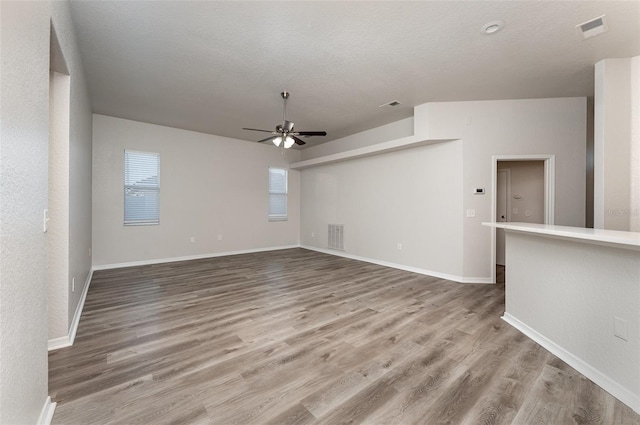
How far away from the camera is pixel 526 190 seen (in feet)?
17.5

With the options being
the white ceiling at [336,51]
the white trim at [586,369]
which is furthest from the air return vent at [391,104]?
the white trim at [586,369]

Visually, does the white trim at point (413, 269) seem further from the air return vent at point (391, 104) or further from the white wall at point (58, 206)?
the white wall at point (58, 206)

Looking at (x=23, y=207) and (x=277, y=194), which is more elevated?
(x=277, y=194)

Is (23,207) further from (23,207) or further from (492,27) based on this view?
(492,27)

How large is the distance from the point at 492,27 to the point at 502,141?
2250mm

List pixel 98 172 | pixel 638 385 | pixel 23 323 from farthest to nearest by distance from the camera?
pixel 98 172
pixel 638 385
pixel 23 323

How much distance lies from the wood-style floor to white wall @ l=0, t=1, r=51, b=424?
1.73 ft

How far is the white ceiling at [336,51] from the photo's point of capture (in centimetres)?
225

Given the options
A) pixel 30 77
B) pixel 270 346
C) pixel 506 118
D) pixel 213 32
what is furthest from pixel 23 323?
pixel 506 118

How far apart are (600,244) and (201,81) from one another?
4397mm

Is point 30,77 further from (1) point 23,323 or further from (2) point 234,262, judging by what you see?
(2) point 234,262

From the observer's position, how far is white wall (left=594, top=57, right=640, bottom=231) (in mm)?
2938

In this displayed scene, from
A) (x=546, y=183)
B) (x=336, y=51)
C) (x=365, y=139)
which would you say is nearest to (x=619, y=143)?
(x=546, y=183)

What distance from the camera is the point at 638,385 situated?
1582mm
